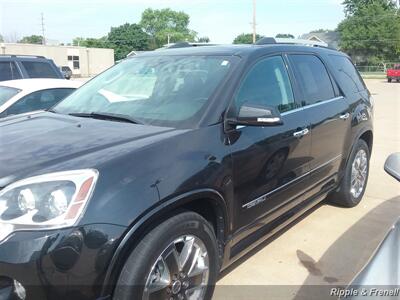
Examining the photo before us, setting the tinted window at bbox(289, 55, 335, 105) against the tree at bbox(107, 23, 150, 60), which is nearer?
the tinted window at bbox(289, 55, 335, 105)

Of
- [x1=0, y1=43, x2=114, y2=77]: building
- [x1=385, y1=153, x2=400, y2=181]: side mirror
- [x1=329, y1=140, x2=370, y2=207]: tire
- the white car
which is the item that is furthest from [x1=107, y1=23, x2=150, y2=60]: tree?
[x1=385, y1=153, x2=400, y2=181]: side mirror

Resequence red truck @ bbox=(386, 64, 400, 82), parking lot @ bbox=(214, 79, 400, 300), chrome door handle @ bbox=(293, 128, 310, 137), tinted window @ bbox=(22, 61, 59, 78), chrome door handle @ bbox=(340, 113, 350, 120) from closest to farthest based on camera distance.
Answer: parking lot @ bbox=(214, 79, 400, 300)
chrome door handle @ bbox=(293, 128, 310, 137)
chrome door handle @ bbox=(340, 113, 350, 120)
tinted window @ bbox=(22, 61, 59, 78)
red truck @ bbox=(386, 64, 400, 82)

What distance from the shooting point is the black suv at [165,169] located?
7.14ft

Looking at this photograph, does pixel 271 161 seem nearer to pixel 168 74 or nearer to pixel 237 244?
pixel 237 244

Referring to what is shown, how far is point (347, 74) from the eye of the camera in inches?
210

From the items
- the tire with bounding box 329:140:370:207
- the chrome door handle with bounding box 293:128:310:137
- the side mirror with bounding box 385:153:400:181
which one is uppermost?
the side mirror with bounding box 385:153:400:181

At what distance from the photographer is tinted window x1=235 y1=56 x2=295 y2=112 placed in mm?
3432

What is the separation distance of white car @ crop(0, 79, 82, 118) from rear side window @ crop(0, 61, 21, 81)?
247 cm

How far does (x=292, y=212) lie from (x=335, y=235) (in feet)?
2.75

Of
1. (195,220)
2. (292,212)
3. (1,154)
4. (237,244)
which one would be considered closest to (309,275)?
(292,212)

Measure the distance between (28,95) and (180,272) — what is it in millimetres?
4885

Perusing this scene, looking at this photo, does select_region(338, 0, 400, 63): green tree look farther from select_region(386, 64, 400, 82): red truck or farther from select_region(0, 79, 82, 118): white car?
select_region(0, 79, 82, 118): white car

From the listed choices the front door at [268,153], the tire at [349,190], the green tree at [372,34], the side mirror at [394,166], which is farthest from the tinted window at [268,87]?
the green tree at [372,34]

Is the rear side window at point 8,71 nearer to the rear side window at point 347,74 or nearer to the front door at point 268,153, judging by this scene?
the rear side window at point 347,74
